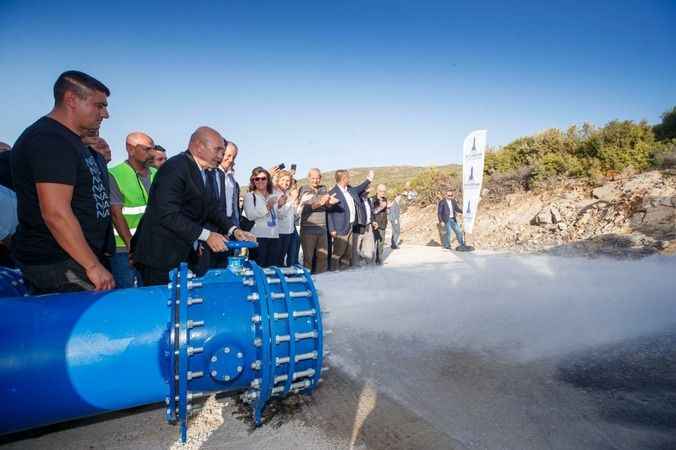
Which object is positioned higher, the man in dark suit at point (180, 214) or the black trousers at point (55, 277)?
the man in dark suit at point (180, 214)

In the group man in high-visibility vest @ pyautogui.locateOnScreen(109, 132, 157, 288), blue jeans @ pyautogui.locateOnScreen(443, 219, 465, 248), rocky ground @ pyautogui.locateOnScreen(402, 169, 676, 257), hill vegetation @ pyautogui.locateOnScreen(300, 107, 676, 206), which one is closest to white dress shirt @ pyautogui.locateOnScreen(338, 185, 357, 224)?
man in high-visibility vest @ pyautogui.locateOnScreen(109, 132, 157, 288)

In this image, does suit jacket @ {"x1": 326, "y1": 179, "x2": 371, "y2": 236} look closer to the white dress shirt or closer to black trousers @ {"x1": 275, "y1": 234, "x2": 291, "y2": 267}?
the white dress shirt

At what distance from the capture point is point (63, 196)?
2006 millimetres

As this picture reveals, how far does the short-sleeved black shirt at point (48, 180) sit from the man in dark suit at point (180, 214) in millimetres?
445

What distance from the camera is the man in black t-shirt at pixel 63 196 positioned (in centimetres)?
199

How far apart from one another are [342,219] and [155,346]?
17.9ft

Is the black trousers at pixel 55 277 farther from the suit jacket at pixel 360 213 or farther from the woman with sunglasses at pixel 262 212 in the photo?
the suit jacket at pixel 360 213

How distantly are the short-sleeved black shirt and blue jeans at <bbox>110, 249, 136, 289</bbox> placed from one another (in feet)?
3.99

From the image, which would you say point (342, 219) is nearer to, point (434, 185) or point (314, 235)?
point (314, 235)

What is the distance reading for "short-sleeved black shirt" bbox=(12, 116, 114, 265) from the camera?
2.00 m

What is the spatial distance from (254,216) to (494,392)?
388 cm

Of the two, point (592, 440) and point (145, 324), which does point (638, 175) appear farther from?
point (145, 324)

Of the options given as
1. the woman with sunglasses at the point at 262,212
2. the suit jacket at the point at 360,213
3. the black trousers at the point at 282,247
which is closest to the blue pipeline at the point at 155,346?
the woman with sunglasses at the point at 262,212

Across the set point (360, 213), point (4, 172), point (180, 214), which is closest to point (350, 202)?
point (360, 213)
